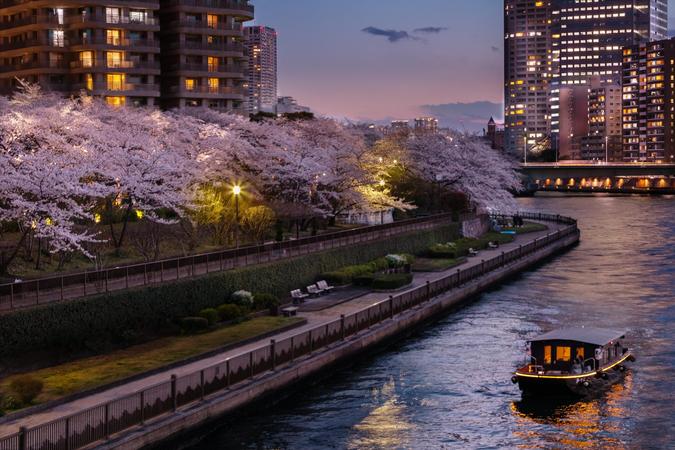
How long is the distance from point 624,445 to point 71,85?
290 feet

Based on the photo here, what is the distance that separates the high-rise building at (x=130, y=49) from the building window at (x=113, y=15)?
0.39ft

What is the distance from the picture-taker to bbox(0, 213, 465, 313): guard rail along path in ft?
118

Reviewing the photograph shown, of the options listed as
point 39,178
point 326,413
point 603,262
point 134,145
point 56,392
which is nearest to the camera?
point 56,392

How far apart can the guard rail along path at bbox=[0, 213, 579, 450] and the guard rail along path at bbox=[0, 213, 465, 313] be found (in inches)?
339

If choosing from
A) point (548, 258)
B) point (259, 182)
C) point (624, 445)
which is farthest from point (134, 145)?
point (548, 258)

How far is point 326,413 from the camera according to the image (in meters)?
35.4

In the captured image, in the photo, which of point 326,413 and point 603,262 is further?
point 603,262

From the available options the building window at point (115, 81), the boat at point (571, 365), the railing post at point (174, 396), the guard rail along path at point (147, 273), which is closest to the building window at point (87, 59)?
the building window at point (115, 81)

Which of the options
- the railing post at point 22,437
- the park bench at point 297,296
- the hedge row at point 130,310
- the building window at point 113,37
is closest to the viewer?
the railing post at point 22,437

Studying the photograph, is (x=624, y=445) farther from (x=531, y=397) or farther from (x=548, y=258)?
(x=548, y=258)

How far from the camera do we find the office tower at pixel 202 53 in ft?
359

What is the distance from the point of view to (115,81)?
10525 cm

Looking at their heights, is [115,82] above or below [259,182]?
above

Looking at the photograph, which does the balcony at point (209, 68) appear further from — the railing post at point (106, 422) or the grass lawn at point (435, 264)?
the railing post at point (106, 422)
